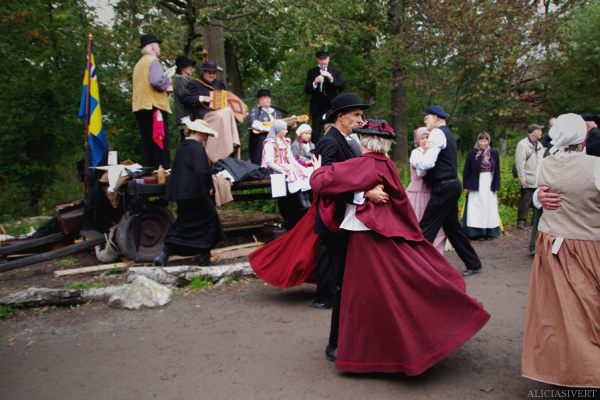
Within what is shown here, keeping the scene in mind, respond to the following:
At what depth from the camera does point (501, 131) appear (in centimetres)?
1764

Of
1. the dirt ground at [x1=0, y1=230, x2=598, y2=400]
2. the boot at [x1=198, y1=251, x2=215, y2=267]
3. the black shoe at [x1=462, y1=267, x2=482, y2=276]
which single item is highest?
the boot at [x1=198, y1=251, x2=215, y2=267]

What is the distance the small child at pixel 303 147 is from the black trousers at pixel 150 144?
2297 millimetres

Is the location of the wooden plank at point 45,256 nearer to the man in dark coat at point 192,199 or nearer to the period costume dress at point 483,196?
the man in dark coat at point 192,199

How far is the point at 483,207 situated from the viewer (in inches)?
350

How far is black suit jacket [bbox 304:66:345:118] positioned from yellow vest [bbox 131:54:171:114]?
3.13m

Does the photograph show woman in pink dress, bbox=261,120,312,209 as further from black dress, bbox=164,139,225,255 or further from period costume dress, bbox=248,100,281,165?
black dress, bbox=164,139,225,255

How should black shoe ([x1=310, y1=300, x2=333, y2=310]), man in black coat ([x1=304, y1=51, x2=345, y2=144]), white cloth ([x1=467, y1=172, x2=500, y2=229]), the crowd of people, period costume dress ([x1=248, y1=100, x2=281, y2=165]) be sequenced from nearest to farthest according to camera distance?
the crowd of people, black shoe ([x1=310, y1=300, x2=333, y2=310]), white cloth ([x1=467, y1=172, x2=500, y2=229]), period costume dress ([x1=248, y1=100, x2=281, y2=165]), man in black coat ([x1=304, y1=51, x2=345, y2=144])

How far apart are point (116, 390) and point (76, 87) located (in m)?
9.98

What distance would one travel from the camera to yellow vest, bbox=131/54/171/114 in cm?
740

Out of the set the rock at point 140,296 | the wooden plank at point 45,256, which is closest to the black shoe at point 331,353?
the rock at point 140,296

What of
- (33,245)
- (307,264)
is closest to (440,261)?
(307,264)

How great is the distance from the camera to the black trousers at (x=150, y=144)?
25.0ft

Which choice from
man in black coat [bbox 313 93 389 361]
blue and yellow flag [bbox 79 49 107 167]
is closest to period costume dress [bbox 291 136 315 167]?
blue and yellow flag [bbox 79 49 107 167]

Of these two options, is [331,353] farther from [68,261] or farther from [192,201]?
[68,261]
